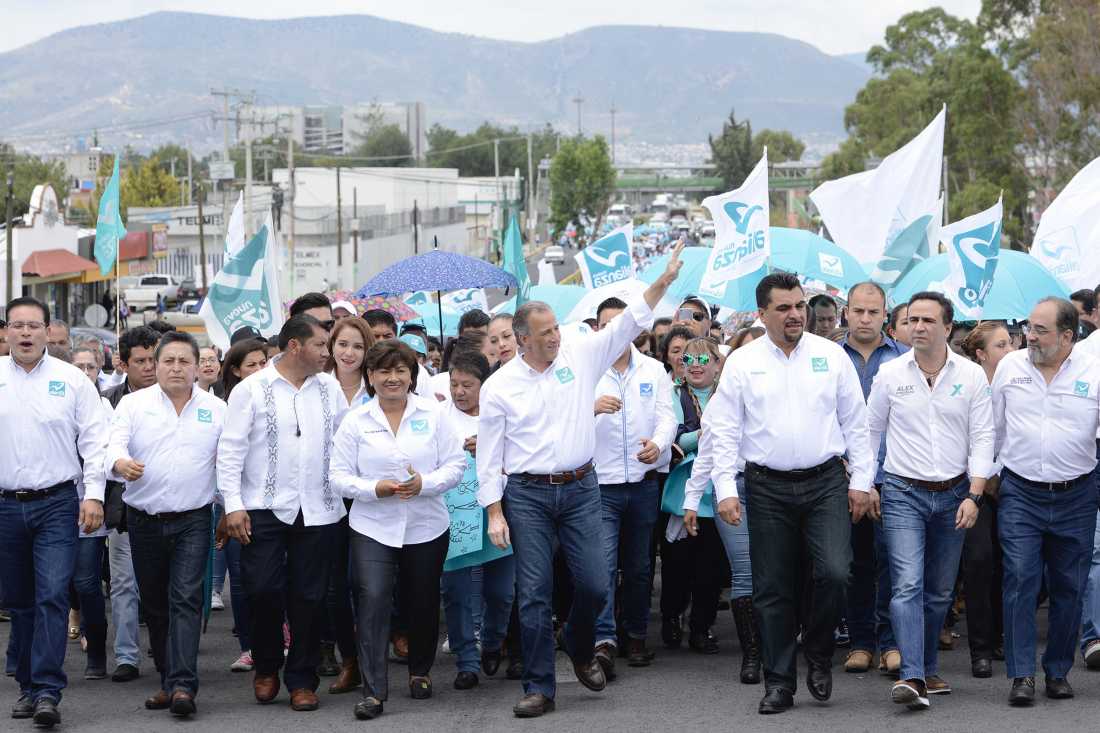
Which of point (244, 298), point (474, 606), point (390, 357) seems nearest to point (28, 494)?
point (390, 357)

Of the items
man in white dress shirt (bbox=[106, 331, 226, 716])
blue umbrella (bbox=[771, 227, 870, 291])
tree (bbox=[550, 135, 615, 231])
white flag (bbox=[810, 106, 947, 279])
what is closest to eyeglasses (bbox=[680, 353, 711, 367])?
man in white dress shirt (bbox=[106, 331, 226, 716])

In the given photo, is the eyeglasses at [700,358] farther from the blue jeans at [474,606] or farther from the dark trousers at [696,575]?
the blue jeans at [474,606]

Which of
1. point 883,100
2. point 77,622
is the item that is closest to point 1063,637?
point 77,622

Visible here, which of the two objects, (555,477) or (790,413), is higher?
(790,413)

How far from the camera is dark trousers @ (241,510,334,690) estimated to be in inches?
316

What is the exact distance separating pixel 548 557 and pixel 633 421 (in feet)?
4.12

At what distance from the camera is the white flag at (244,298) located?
14.1 metres

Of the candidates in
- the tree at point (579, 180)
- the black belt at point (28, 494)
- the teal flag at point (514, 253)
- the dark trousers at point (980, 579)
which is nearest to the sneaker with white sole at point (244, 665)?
the black belt at point (28, 494)

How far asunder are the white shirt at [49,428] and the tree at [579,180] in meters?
101

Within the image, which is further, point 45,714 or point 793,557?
point 793,557

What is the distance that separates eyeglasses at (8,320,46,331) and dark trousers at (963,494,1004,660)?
205 inches

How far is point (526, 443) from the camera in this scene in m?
7.94

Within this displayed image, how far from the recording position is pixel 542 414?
26.0ft

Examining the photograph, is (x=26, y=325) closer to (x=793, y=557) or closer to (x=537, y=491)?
(x=537, y=491)
